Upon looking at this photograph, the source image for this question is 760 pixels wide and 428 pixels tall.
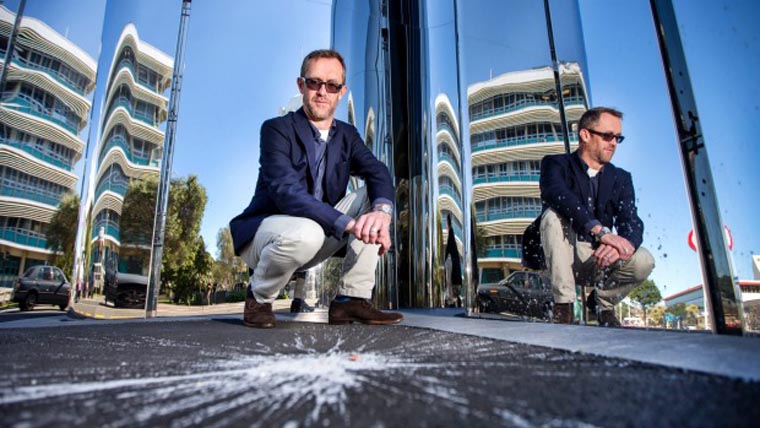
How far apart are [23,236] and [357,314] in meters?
1.87

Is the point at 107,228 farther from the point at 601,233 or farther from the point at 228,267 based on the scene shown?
the point at 601,233

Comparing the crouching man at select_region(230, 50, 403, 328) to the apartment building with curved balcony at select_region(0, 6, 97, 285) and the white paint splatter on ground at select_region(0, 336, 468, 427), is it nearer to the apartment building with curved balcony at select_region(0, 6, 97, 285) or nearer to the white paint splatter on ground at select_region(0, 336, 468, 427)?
the white paint splatter on ground at select_region(0, 336, 468, 427)

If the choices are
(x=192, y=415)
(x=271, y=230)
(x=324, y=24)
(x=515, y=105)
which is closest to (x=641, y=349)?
(x=192, y=415)

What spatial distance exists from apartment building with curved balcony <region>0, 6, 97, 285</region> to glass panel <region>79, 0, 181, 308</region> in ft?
0.40

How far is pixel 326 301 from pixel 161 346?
1.74 metres

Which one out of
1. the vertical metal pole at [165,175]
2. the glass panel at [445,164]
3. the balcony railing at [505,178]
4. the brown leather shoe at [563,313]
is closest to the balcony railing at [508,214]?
the balcony railing at [505,178]

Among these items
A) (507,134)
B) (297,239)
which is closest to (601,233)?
(507,134)

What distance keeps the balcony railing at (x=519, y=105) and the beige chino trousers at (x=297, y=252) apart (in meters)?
0.70

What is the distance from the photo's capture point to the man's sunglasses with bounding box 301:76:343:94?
1709 mm

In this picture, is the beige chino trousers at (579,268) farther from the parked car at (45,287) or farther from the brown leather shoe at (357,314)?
the parked car at (45,287)

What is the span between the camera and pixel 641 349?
2.63 feet

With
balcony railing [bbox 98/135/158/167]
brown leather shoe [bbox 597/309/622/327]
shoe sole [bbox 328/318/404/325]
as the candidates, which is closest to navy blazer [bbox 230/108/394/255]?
shoe sole [bbox 328/318/404/325]

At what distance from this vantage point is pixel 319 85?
1.71m

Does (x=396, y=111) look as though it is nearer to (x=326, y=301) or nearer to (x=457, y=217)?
(x=457, y=217)
